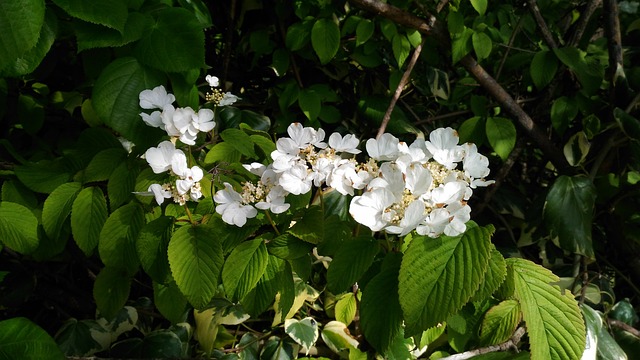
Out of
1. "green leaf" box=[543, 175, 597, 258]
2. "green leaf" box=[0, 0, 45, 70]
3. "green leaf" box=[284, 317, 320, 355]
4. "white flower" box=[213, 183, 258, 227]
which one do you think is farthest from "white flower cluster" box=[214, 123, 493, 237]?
"green leaf" box=[543, 175, 597, 258]

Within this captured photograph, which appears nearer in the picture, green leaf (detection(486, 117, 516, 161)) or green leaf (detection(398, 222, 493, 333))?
green leaf (detection(398, 222, 493, 333))

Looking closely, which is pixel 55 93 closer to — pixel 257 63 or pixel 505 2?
pixel 257 63

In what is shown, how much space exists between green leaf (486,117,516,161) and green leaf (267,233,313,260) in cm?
75

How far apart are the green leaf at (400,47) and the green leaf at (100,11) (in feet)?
2.21

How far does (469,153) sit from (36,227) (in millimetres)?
661

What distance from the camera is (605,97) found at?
135 cm

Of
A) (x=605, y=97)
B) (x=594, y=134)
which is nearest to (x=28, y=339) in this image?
(x=594, y=134)

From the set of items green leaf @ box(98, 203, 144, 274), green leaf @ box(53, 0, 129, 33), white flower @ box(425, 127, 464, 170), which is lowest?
green leaf @ box(98, 203, 144, 274)

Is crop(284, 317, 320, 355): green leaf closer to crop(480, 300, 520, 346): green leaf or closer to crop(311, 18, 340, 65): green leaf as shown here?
crop(480, 300, 520, 346): green leaf

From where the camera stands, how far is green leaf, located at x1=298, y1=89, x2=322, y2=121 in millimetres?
1297

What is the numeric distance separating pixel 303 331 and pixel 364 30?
2.42 feet

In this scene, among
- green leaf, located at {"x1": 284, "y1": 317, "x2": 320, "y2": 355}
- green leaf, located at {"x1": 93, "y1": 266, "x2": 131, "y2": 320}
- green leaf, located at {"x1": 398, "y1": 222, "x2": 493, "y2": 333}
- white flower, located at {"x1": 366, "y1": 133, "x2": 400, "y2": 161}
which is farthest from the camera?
green leaf, located at {"x1": 284, "y1": 317, "x2": 320, "y2": 355}

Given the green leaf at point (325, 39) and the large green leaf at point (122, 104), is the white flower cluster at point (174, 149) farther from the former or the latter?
the green leaf at point (325, 39)

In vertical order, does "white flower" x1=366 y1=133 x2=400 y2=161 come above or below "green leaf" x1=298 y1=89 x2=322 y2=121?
above
